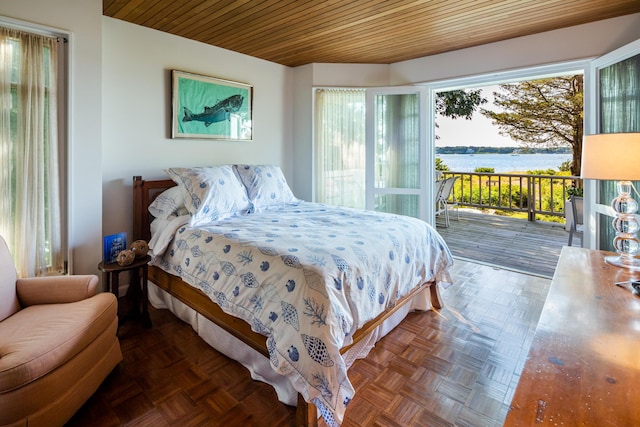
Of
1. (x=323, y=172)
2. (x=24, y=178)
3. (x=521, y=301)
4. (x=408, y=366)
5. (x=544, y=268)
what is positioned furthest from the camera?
(x=323, y=172)

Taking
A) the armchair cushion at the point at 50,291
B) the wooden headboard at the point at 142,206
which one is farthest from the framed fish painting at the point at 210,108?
the armchair cushion at the point at 50,291

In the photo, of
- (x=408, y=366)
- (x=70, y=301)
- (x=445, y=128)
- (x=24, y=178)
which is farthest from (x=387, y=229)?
(x=445, y=128)

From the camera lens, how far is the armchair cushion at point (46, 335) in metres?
1.30

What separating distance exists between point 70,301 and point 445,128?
777 cm

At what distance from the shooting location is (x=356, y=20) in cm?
Result: 293

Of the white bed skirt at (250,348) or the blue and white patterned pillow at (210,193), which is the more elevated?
the blue and white patterned pillow at (210,193)

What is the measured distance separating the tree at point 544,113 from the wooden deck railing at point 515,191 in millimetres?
549

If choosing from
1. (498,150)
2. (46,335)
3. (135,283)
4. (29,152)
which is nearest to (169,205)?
(135,283)

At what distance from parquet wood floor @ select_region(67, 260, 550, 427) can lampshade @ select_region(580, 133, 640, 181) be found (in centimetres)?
120

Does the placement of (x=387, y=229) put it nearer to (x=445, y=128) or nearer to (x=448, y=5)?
(x=448, y=5)

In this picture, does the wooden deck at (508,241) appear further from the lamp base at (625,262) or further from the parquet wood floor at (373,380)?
the lamp base at (625,262)

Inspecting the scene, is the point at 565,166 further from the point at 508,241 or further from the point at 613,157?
the point at 613,157

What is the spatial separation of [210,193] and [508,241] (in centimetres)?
447

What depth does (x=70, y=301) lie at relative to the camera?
185 cm
